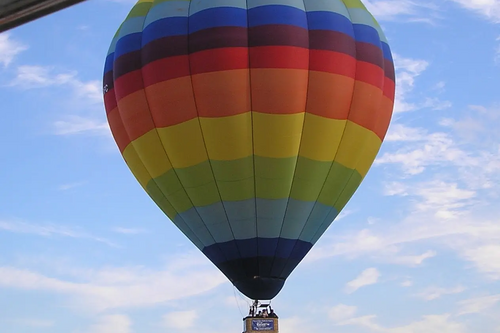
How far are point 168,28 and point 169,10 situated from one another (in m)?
0.48

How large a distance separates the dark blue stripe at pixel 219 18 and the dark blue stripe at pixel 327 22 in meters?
1.43

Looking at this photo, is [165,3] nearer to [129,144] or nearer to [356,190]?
[129,144]

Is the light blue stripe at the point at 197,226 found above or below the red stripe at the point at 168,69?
below

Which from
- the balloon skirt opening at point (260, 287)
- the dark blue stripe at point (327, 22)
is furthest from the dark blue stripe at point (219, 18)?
the balloon skirt opening at point (260, 287)

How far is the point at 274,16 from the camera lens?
15.0m

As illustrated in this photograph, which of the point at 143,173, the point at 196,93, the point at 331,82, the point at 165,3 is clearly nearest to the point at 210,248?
the point at 143,173

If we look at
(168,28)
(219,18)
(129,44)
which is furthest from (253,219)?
(129,44)

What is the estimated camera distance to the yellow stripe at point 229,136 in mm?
14797

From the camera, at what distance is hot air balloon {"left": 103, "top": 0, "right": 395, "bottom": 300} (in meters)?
14.8

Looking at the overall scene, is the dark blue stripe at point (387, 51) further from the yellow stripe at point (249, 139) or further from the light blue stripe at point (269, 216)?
the light blue stripe at point (269, 216)

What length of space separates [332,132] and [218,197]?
275 cm

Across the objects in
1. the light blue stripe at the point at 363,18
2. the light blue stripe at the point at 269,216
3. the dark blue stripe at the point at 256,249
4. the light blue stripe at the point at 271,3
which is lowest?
the dark blue stripe at the point at 256,249

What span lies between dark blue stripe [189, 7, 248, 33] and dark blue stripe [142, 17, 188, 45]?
0.65 ft

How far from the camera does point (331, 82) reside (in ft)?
49.4
